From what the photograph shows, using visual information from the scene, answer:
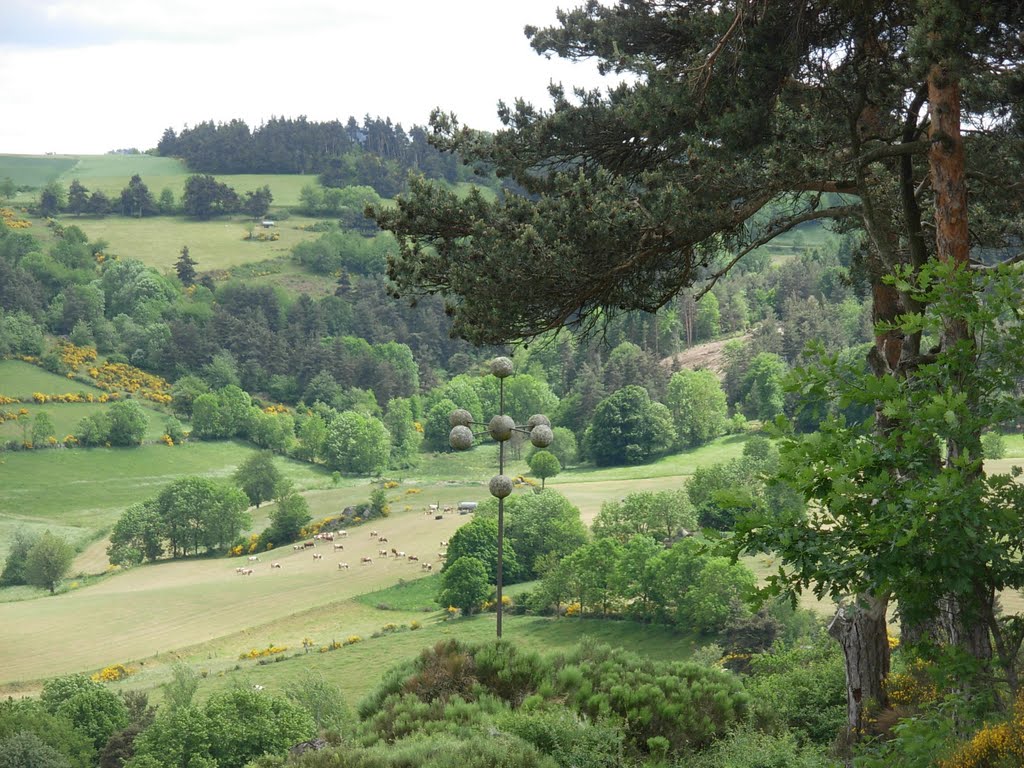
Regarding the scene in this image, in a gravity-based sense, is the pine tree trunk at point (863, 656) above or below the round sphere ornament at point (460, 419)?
below

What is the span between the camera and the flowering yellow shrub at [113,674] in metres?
48.1

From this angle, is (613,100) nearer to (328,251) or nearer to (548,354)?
(548,354)

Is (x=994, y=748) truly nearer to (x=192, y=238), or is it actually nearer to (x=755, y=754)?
(x=755, y=754)

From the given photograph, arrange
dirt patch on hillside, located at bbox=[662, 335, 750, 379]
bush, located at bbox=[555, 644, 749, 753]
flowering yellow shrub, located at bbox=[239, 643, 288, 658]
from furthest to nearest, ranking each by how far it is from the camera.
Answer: dirt patch on hillside, located at bbox=[662, 335, 750, 379]
flowering yellow shrub, located at bbox=[239, 643, 288, 658]
bush, located at bbox=[555, 644, 749, 753]

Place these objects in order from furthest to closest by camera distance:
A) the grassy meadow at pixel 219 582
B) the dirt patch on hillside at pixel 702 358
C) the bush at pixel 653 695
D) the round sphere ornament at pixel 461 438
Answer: the dirt patch on hillside at pixel 702 358, the grassy meadow at pixel 219 582, the round sphere ornament at pixel 461 438, the bush at pixel 653 695

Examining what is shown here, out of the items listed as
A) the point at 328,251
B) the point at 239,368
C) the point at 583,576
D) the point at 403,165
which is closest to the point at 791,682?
the point at 583,576

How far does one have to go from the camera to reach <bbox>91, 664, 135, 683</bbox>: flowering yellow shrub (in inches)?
1892

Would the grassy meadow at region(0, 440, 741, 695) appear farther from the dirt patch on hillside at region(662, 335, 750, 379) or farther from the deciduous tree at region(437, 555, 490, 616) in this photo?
the dirt patch on hillside at region(662, 335, 750, 379)

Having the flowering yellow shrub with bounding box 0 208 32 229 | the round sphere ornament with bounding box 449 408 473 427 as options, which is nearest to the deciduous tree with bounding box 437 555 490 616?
the round sphere ornament with bounding box 449 408 473 427

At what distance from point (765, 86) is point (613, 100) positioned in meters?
2.62

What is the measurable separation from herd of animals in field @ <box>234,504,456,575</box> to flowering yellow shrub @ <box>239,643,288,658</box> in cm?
1277

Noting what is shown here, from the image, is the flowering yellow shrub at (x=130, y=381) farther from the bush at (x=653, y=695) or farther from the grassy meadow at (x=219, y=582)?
the bush at (x=653, y=695)

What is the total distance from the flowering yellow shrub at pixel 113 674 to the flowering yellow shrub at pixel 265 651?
550cm

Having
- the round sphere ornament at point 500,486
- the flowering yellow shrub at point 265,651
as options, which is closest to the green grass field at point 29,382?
the flowering yellow shrub at point 265,651
